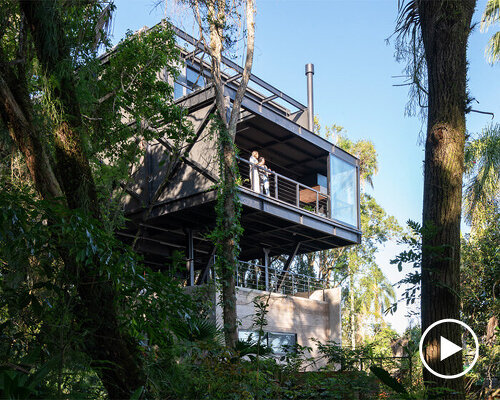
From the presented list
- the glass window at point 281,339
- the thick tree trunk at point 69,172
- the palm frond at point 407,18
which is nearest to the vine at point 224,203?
the glass window at point 281,339

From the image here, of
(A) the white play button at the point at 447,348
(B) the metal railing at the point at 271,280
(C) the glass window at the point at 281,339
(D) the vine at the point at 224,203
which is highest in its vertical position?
(D) the vine at the point at 224,203

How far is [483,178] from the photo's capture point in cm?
1550

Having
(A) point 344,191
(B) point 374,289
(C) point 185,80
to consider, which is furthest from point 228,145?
(B) point 374,289

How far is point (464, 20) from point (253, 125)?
11679mm

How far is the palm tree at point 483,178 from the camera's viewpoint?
15094 millimetres

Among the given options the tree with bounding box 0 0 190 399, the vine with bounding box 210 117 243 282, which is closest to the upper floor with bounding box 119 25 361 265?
the vine with bounding box 210 117 243 282

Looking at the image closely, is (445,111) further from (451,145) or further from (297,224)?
(297,224)

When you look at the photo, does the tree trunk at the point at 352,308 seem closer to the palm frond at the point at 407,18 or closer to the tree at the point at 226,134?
the tree at the point at 226,134

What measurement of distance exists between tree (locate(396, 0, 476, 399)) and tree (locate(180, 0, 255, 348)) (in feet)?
27.9

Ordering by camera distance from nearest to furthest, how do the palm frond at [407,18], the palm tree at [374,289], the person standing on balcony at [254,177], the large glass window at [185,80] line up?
1. the palm frond at [407,18]
2. the person standing on balcony at [254,177]
3. the large glass window at [185,80]
4. the palm tree at [374,289]

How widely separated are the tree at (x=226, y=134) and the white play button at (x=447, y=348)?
28.0ft

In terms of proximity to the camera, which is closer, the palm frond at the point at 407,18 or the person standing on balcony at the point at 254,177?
the palm frond at the point at 407,18

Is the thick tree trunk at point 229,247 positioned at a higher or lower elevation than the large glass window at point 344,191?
lower

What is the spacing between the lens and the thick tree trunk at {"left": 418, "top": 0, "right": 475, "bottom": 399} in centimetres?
460
